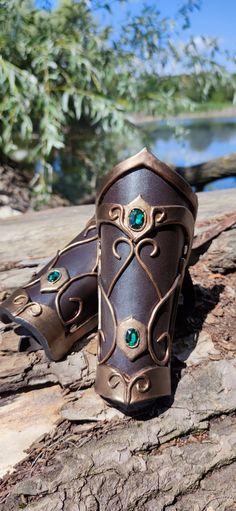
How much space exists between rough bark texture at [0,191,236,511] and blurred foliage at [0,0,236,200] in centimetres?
252

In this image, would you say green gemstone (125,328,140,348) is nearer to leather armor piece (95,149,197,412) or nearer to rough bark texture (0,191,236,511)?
leather armor piece (95,149,197,412)

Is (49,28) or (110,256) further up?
(49,28)

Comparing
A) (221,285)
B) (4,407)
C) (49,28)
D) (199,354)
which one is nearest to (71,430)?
(4,407)

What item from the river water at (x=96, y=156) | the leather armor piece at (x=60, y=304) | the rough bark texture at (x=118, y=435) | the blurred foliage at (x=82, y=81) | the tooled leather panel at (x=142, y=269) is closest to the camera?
the rough bark texture at (x=118, y=435)

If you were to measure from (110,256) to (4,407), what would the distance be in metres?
0.41

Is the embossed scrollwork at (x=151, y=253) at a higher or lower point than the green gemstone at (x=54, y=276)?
higher

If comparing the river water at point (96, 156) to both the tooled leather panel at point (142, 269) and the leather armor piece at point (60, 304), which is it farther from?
the tooled leather panel at point (142, 269)

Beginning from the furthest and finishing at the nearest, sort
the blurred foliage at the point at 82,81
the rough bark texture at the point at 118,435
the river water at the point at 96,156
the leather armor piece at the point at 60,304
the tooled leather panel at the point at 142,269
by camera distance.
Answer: the river water at the point at 96,156 < the blurred foliage at the point at 82,81 < the leather armor piece at the point at 60,304 < the tooled leather panel at the point at 142,269 < the rough bark texture at the point at 118,435

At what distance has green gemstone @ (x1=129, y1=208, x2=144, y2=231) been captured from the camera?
107 cm

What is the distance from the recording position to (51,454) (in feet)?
3.30

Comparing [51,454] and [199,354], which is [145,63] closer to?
[199,354]

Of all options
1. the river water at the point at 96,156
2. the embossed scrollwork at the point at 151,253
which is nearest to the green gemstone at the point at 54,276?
the embossed scrollwork at the point at 151,253

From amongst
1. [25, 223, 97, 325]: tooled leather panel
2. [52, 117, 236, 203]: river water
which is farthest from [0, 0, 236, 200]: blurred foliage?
[25, 223, 97, 325]: tooled leather panel

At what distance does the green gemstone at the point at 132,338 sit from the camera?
1.03 m
